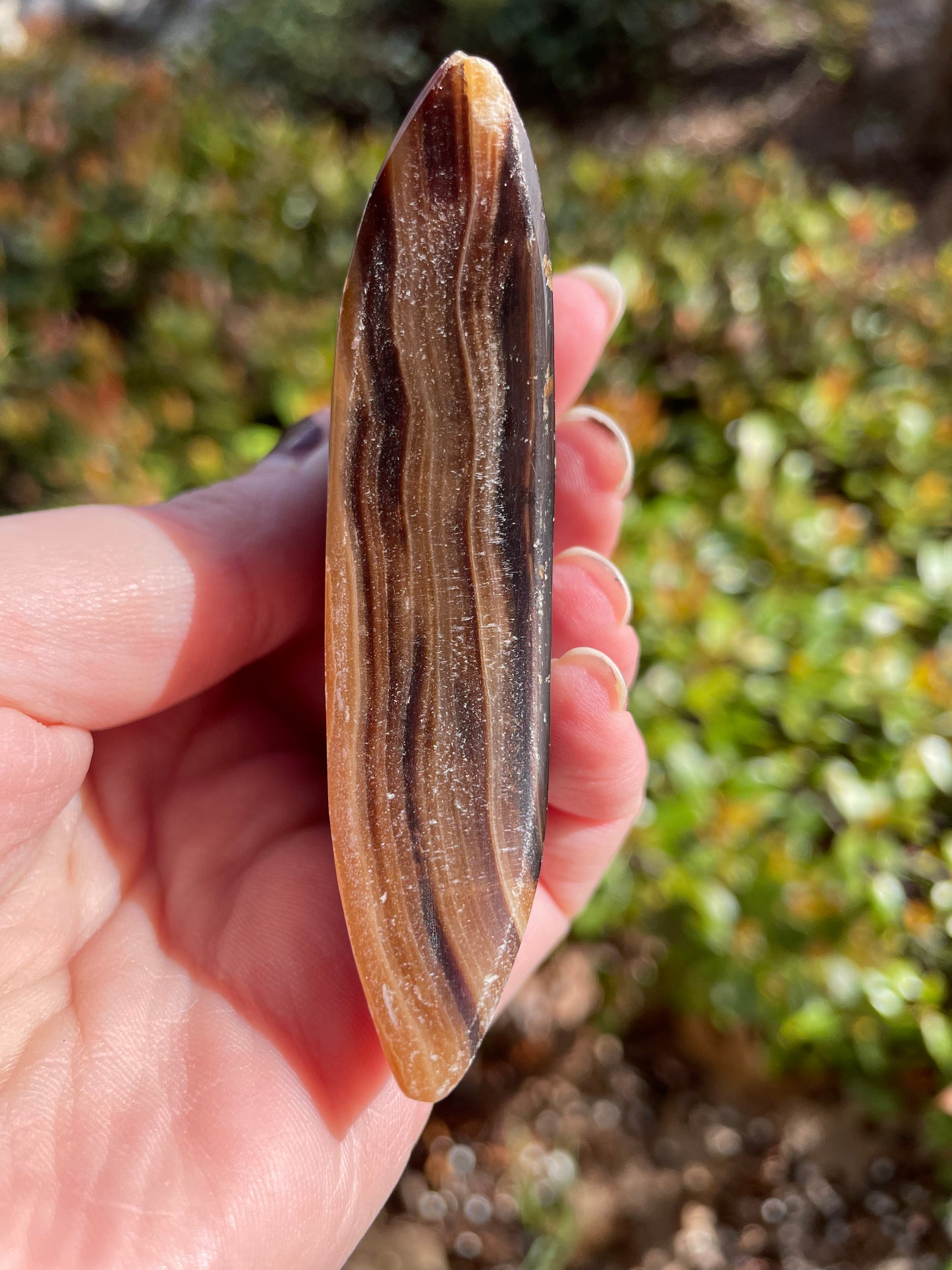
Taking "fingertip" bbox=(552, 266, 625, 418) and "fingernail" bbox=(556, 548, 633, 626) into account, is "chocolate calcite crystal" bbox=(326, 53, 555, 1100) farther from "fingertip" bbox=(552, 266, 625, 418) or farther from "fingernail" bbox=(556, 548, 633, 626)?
"fingertip" bbox=(552, 266, 625, 418)

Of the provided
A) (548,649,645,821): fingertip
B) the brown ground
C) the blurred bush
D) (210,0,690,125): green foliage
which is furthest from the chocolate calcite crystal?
(210,0,690,125): green foliage

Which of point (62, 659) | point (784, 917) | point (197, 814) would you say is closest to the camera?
point (62, 659)

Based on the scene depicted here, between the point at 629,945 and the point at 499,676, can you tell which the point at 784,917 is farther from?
the point at 499,676

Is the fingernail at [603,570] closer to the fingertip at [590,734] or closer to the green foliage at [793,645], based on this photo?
the fingertip at [590,734]

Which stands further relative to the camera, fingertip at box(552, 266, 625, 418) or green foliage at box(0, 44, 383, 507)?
green foliage at box(0, 44, 383, 507)

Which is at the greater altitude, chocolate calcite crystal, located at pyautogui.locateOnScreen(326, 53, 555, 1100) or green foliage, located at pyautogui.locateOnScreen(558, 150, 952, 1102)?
chocolate calcite crystal, located at pyautogui.locateOnScreen(326, 53, 555, 1100)

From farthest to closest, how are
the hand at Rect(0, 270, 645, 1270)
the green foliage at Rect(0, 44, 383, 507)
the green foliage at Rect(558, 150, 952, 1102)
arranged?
1. the green foliage at Rect(0, 44, 383, 507)
2. the green foliage at Rect(558, 150, 952, 1102)
3. the hand at Rect(0, 270, 645, 1270)

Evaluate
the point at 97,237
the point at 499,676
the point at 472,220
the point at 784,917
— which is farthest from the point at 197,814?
the point at 97,237
